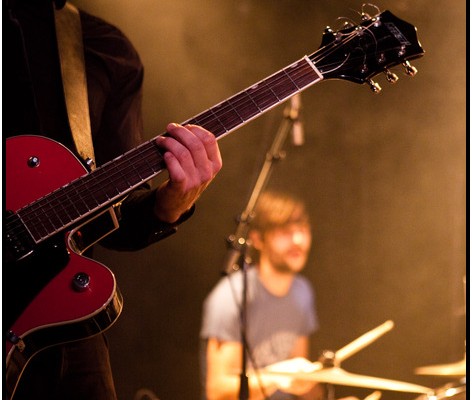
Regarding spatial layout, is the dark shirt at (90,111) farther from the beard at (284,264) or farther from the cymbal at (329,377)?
the beard at (284,264)

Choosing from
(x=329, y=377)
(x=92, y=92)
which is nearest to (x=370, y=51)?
(x=92, y=92)

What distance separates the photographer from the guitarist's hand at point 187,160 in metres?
1.56

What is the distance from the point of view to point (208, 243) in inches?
175

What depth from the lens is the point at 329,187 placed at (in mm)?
4688

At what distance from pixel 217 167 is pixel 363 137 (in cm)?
325

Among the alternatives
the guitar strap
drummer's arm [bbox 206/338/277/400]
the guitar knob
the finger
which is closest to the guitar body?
the guitar knob

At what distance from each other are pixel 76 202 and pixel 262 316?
9.60 feet

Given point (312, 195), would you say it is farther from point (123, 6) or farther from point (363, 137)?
point (123, 6)

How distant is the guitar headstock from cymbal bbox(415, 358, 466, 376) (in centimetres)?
266

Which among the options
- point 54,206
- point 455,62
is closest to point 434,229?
point 455,62

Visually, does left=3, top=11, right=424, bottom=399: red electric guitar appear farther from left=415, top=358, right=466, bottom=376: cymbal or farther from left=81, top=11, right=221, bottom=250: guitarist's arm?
left=415, top=358, right=466, bottom=376: cymbal

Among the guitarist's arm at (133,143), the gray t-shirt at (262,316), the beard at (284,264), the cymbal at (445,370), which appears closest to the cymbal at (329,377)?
the cymbal at (445,370)

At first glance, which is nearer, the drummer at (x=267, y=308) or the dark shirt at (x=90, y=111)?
the dark shirt at (x=90, y=111)

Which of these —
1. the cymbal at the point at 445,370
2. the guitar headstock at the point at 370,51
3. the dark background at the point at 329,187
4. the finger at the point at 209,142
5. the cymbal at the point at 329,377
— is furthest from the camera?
the dark background at the point at 329,187
